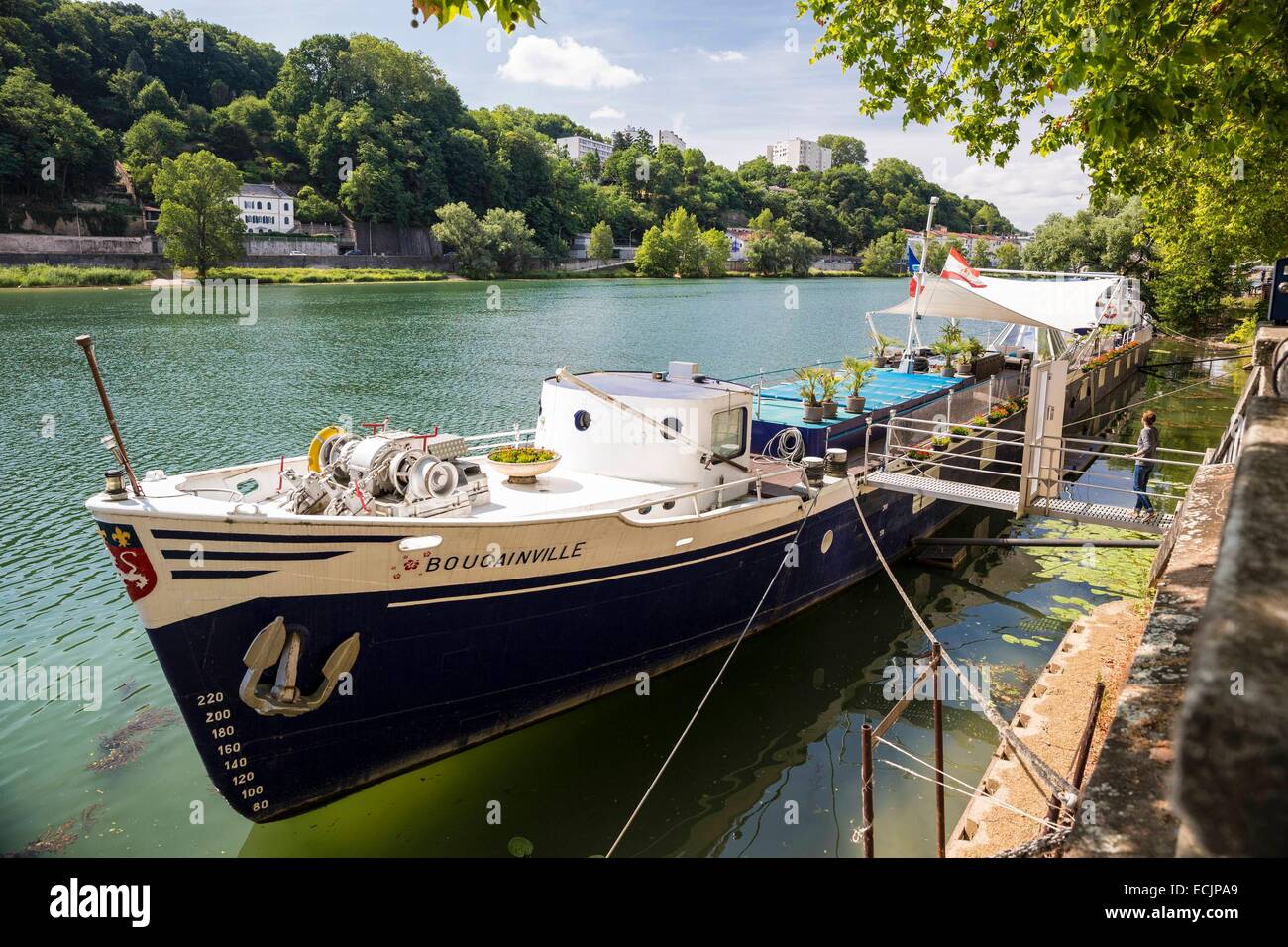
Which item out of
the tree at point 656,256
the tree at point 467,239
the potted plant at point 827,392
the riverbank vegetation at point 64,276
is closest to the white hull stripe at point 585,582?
the potted plant at point 827,392

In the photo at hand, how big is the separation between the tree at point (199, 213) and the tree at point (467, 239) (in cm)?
2539

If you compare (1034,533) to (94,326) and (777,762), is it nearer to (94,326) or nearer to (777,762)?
(777,762)

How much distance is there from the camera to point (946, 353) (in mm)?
23000

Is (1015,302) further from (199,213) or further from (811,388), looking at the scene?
(199,213)

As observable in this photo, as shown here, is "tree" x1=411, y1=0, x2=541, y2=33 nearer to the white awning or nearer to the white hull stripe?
the white hull stripe

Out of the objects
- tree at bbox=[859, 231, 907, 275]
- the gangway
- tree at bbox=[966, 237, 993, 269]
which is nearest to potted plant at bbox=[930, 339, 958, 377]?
the gangway

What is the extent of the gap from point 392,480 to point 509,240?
3981 inches

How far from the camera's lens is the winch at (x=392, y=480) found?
9492mm

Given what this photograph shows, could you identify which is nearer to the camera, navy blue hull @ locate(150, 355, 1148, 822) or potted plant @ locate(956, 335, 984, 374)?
navy blue hull @ locate(150, 355, 1148, 822)

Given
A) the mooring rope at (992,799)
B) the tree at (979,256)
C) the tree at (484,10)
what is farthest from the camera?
the tree at (979,256)

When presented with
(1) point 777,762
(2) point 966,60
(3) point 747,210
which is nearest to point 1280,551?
(1) point 777,762

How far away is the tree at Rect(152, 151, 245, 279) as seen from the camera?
→ 8106 centimetres

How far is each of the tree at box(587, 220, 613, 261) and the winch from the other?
4747 inches

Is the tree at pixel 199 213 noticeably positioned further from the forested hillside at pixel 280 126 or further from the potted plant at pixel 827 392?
the potted plant at pixel 827 392
